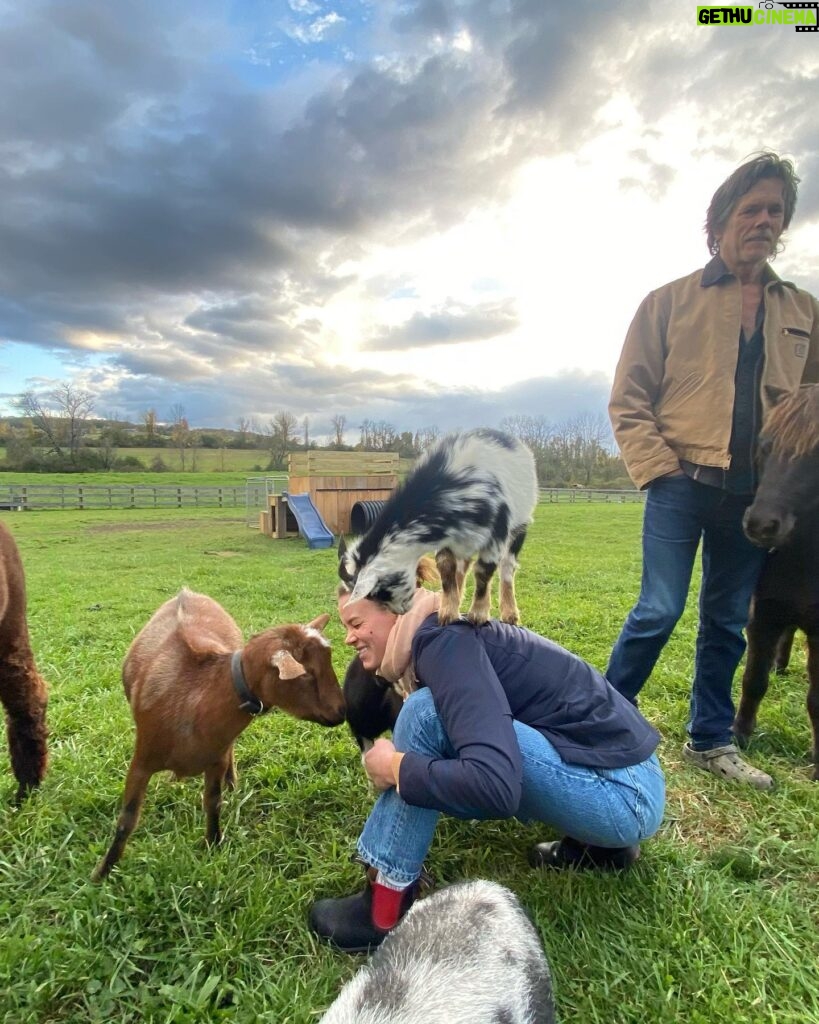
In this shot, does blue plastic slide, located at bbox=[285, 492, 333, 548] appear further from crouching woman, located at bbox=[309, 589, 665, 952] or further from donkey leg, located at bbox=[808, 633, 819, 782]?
crouching woman, located at bbox=[309, 589, 665, 952]

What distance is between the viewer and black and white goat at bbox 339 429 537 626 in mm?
1981

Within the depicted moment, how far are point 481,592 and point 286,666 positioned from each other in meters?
0.84

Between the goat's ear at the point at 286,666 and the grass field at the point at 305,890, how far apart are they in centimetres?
85

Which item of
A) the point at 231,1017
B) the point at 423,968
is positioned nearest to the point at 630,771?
the point at 423,968

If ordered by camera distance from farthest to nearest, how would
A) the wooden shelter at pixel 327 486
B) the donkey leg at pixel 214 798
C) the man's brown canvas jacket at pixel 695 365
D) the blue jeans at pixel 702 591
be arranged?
the wooden shelter at pixel 327 486 → the blue jeans at pixel 702 591 → the man's brown canvas jacket at pixel 695 365 → the donkey leg at pixel 214 798

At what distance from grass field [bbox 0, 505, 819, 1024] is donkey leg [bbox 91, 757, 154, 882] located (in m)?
0.06

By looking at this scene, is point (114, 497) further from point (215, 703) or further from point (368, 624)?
point (368, 624)

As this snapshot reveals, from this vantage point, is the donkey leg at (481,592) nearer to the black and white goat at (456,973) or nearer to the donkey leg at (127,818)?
A: the black and white goat at (456,973)

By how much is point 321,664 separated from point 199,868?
0.95m

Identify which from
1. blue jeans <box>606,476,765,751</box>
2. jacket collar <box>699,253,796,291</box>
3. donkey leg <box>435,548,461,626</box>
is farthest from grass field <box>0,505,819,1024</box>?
jacket collar <box>699,253,796,291</box>

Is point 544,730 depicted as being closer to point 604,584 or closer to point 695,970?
point 695,970

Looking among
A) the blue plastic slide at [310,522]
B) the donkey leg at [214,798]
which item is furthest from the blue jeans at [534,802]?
the blue plastic slide at [310,522]

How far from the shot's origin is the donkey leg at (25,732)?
3172mm

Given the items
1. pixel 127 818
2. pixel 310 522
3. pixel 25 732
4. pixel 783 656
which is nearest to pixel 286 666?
pixel 127 818
